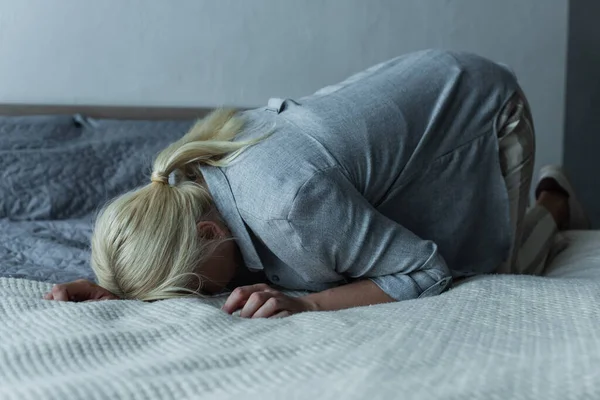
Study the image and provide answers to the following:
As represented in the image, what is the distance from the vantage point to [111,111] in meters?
2.10

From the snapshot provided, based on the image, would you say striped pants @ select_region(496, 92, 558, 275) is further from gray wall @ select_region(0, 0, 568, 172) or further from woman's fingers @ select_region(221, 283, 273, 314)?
gray wall @ select_region(0, 0, 568, 172)

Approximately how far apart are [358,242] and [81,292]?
412 mm

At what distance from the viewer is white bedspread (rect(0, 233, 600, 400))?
0.70 metres

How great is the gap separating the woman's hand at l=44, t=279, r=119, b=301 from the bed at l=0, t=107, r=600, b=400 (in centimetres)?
4

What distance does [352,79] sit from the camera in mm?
1452

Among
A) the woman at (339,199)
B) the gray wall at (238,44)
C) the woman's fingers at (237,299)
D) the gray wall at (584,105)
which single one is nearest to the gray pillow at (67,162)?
the gray wall at (238,44)

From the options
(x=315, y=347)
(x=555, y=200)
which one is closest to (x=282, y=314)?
(x=315, y=347)

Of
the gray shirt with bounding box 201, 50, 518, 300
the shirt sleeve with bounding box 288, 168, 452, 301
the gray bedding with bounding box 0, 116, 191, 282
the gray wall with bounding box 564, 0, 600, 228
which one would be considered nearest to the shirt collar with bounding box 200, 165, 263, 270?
the gray shirt with bounding box 201, 50, 518, 300

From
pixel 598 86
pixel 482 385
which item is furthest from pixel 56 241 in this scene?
pixel 598 86

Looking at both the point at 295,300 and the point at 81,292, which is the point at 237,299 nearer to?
the point at 295,300

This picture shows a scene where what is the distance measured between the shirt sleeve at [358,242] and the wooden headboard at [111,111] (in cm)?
105

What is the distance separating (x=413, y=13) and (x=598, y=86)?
63 centimetres

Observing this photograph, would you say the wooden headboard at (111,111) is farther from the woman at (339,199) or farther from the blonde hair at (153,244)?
the blonde hair at (153,244)

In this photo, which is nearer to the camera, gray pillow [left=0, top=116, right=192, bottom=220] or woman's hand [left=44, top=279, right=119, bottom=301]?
woman's hand [left=44, top=279, right=119, bottom=301]
